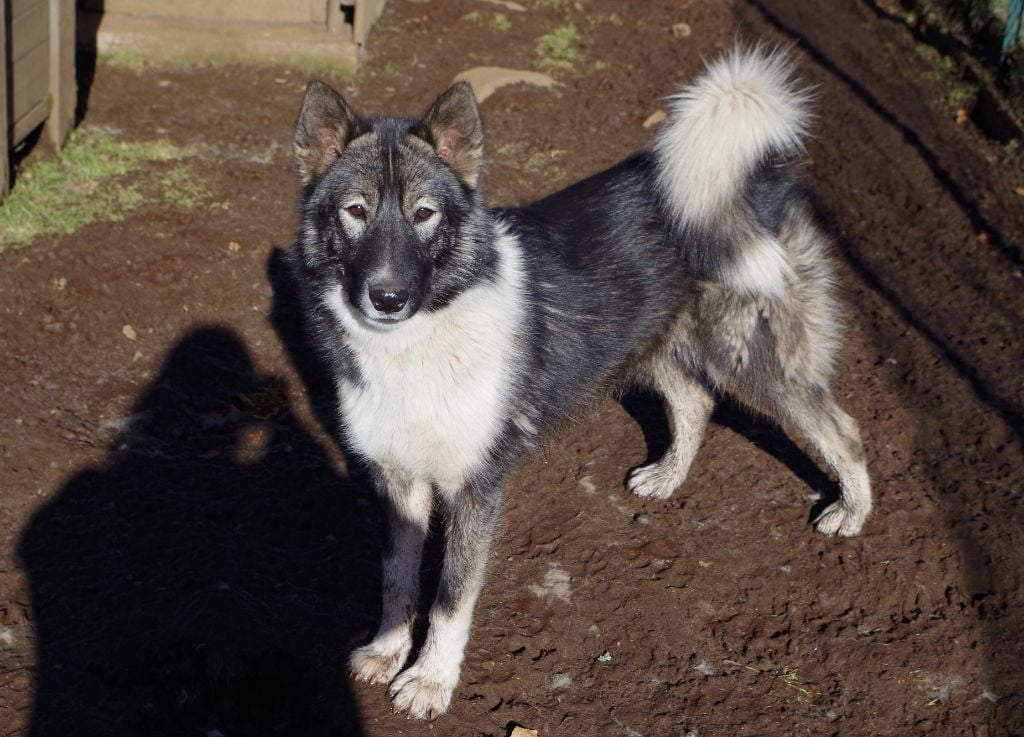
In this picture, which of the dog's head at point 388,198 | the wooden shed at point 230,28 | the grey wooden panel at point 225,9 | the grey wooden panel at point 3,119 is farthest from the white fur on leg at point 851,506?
the grey wooden panel at point 225,9

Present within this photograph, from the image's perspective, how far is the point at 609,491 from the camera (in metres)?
4.91

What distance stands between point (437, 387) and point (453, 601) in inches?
30.1

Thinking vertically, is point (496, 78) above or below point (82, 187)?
above

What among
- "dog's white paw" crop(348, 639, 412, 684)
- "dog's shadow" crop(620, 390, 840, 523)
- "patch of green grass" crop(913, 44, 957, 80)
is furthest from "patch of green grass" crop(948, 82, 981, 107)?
"dog's white paw" crop(348, 639, 412, 684)

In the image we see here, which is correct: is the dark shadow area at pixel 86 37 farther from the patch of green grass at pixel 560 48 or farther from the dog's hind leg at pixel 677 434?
the dog's hind leg at pixel 677 434

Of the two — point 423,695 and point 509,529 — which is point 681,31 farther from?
point 423,695

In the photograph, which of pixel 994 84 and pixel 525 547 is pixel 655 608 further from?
pixel 994 84

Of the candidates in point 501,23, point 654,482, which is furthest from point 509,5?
point 654,482

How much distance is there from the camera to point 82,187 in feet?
21.9

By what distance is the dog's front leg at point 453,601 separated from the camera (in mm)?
3629

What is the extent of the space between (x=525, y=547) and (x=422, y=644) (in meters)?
0.72

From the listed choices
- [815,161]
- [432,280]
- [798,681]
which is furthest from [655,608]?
[815,161]

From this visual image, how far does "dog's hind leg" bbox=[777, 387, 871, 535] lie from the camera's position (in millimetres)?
4418

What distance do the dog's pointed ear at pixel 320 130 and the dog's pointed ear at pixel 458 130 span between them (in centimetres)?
28
